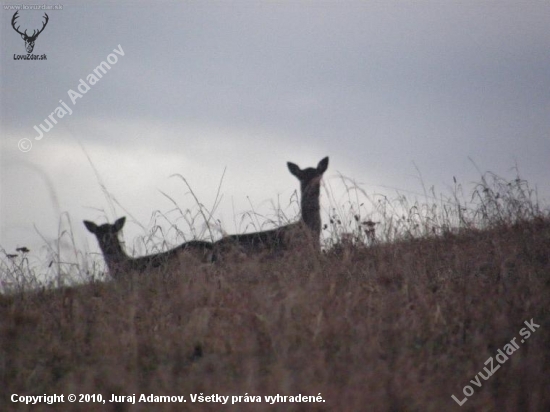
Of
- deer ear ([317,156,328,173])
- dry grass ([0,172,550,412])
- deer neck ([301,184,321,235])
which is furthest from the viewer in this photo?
deer neck ([301,184,321,235])

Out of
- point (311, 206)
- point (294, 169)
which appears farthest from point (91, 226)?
point (311, 206)

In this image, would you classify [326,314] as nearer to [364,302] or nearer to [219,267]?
[364,302]

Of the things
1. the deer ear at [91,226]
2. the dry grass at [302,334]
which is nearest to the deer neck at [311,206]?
the deer ear at [91,226]

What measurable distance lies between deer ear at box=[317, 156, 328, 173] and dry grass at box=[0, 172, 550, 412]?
5836mm

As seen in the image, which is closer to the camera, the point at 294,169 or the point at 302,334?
the point at 302,334

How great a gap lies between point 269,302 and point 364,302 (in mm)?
969

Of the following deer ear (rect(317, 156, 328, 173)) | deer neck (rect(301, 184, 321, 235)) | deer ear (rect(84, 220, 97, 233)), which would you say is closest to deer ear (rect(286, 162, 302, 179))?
deer neck (rect(301, 184, 321, 235))

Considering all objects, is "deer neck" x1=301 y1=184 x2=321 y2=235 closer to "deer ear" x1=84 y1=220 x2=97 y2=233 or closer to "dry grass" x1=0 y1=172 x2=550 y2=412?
"deer ear" x1=84 y1=220 x2=97 y2=233

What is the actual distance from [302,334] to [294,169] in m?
9.03

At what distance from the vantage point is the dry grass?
190 inches

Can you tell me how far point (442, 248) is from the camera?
8.59 m

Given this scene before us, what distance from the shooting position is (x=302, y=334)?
18.3 feet

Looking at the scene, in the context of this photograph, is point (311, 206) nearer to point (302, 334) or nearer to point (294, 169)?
point (294, 169)

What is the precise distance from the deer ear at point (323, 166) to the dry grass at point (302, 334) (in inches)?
230
